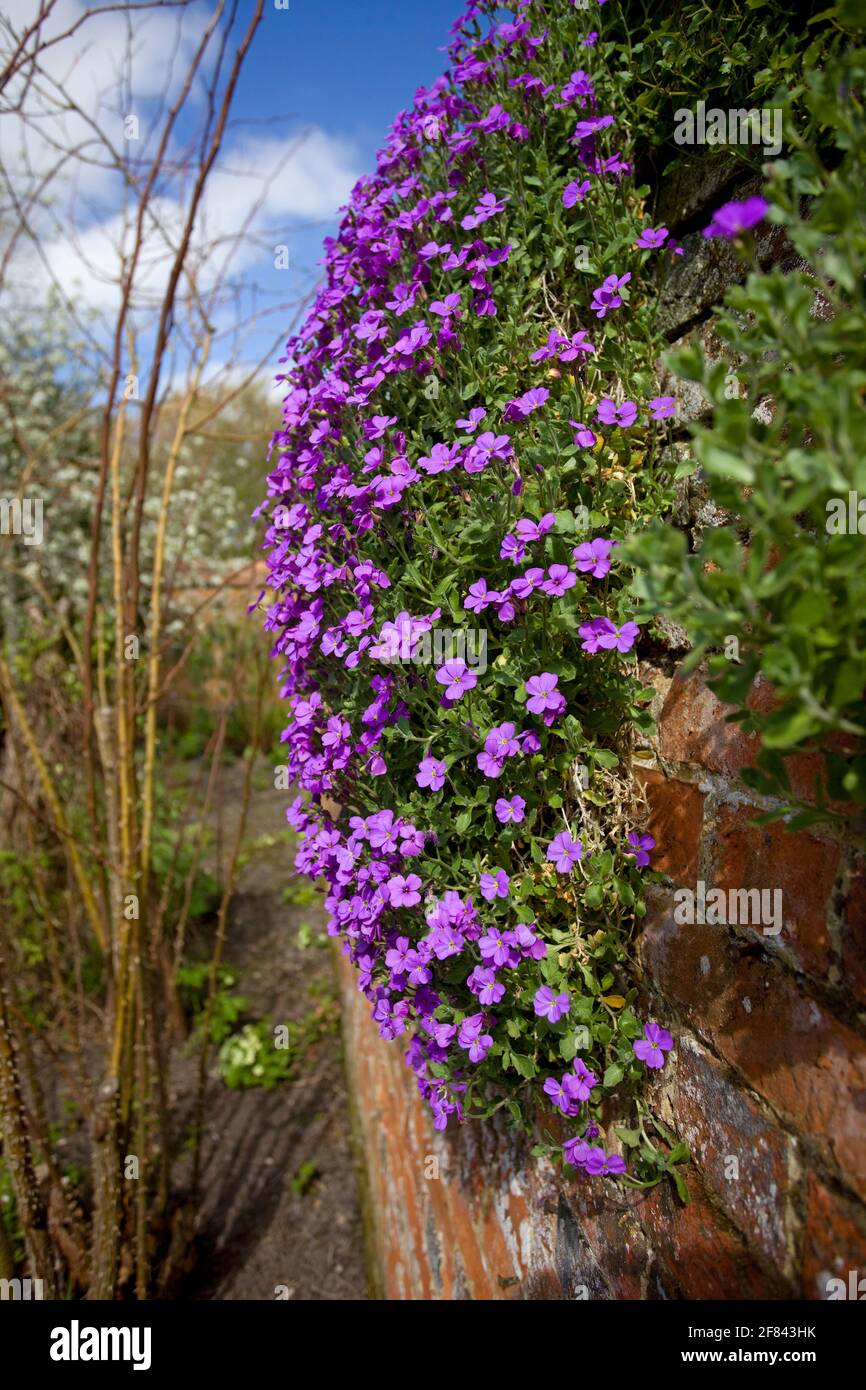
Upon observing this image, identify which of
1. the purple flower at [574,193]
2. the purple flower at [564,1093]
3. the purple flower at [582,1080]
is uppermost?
the purple flower at [574,193]

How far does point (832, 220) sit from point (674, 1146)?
1291 mm

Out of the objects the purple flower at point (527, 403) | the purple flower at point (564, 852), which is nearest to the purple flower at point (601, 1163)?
the purple flower at point (564, 852)

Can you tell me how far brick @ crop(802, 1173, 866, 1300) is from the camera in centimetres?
99

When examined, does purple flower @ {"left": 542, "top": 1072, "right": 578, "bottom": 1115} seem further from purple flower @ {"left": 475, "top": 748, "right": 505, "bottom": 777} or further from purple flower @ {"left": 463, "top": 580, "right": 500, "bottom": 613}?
purple flower @ {"left": 463, "top": 580, "right": 500, "bottom": 613}

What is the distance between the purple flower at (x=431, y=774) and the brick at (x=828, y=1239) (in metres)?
0.77

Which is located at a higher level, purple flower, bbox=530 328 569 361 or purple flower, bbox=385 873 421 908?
purple flower, bbox=530 328 569 361

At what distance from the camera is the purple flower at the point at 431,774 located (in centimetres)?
149

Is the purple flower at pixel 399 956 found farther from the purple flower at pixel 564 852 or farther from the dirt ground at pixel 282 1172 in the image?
the dirt ground at pixel 282 1172

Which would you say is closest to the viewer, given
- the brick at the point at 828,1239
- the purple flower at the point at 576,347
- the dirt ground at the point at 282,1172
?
the brick at the point at 828,1239

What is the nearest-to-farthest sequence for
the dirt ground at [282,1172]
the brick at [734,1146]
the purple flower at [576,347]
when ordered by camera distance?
the brick at [734,1146]
the purple flower at [576,347]
the dirt ground at [282,1172]

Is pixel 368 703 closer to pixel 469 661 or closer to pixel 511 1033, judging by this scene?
pixel 469 661

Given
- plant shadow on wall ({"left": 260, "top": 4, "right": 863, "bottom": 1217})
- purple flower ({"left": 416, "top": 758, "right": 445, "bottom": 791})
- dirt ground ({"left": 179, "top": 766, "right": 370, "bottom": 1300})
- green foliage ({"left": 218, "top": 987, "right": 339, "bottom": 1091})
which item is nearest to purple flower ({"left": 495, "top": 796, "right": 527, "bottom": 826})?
plant shadow on wall ({"left": 260, "top": 4, "right": 863, "bottom": 1217})

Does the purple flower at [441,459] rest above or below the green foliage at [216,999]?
above

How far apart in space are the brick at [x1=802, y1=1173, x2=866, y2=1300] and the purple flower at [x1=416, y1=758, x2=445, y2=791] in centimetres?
77
